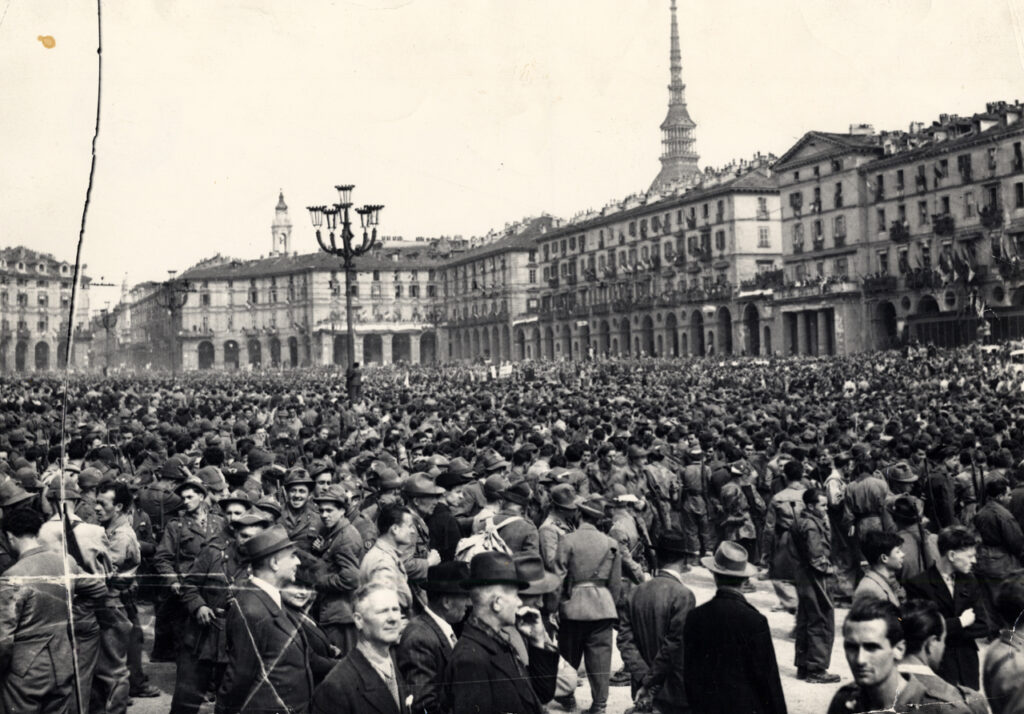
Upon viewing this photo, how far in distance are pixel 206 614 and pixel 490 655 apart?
2646mm

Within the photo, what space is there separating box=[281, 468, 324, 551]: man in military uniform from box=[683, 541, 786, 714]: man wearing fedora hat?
3459mm

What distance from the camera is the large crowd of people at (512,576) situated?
4.55m

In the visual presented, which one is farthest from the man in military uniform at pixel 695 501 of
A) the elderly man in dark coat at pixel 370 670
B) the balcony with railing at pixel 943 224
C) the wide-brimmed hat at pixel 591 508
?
the balcony with railing at pixel 943 224

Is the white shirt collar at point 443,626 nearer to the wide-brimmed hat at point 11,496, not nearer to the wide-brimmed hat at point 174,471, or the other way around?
the wide-brimmed hat at point 11,496

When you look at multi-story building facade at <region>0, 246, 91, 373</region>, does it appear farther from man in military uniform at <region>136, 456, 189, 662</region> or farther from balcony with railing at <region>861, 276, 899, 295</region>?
balcony with railing at <region>861, 276, 899, 295</region>

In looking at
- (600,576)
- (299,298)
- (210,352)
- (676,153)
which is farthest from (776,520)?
(676,153)

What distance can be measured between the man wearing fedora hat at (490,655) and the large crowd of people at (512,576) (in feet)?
0.03

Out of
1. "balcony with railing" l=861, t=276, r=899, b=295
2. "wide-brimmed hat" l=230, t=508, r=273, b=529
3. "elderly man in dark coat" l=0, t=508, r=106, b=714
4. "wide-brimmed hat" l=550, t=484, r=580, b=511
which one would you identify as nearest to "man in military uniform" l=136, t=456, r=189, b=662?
"wide-brimmed hat" l=230, t=508, r=273, b=529

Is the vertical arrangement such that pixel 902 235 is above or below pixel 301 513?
above

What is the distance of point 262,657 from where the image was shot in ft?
17.0

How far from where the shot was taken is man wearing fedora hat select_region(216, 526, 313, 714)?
17.0 ft

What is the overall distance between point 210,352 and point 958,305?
83277mm

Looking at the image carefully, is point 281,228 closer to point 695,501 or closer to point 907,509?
point 695,501

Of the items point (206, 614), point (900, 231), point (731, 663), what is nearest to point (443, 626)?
point (731, 663)
